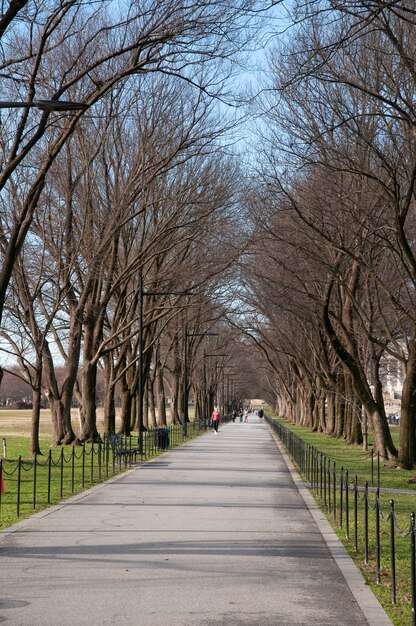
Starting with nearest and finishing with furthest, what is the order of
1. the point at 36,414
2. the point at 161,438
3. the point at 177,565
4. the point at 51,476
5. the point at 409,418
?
1. the point at 177,565
2. the point at 51,476
3. the point at 409,418
4. the point at 36,414
5. the point at 161,438

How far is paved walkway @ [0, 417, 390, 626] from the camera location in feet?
28.3

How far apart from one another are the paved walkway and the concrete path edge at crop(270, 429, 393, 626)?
0.02m

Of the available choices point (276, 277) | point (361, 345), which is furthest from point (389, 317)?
point (276, 277)

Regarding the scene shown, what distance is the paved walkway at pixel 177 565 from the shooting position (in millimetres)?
8633

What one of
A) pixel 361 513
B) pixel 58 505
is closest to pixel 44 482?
pixel 58 505

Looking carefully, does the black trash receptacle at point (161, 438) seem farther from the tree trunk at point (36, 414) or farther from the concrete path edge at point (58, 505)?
the concrete path edge at point (58, 505)

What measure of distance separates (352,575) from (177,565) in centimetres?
200

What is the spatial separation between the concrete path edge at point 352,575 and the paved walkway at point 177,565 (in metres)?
0.02

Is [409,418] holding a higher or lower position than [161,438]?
higher

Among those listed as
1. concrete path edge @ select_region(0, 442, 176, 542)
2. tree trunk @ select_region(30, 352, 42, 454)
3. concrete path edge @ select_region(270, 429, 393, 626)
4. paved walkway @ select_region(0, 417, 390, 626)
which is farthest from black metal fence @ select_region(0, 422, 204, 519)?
concrete path edge @ select_region(270, 429, 393, 626)

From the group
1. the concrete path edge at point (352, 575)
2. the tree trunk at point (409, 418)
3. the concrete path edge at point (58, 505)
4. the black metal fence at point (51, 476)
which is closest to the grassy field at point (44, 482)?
the black metal fence at point (51, 476)

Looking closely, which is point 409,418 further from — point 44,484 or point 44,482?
point 44,484

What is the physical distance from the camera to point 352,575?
10711 millimetres

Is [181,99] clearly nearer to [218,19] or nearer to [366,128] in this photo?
[366,128]
